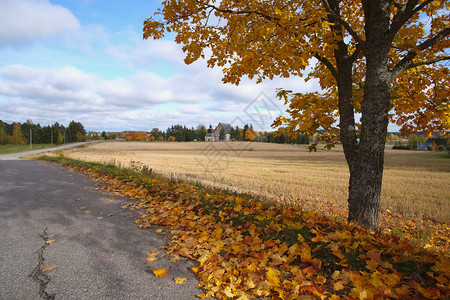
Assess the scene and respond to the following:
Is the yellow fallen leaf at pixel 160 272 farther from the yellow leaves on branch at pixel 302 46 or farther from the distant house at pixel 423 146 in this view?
the distant house at pixel 423 146

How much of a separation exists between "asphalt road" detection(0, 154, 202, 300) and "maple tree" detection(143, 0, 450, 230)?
3.55m

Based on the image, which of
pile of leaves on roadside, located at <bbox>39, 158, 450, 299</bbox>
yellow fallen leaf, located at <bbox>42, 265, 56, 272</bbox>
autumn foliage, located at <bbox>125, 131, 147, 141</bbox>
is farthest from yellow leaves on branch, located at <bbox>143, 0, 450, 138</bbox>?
autumn foliage, located at <bbox>125, 131, 147, 141</bbox>

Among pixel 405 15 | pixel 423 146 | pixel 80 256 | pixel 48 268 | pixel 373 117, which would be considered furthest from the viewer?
pixel 423 146

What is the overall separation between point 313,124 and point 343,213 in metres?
4.19

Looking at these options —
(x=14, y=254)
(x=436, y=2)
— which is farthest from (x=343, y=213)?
(x=14, y=254)

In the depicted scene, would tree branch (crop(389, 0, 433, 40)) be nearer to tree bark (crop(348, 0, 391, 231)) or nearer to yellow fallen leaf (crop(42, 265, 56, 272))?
tree bark (crop(348, 0, 391, 231))

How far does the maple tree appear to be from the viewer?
4.34 m

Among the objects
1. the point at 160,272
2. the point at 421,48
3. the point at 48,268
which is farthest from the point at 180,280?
the point at 421,48

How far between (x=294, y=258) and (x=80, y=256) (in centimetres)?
282

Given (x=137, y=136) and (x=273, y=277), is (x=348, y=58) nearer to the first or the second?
(x=273, y=277)

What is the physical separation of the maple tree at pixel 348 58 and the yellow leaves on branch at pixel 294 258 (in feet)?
5.61

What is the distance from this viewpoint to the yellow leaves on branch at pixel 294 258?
95.0 inches

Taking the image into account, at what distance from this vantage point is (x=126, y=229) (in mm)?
4133

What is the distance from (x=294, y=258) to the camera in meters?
3.02
